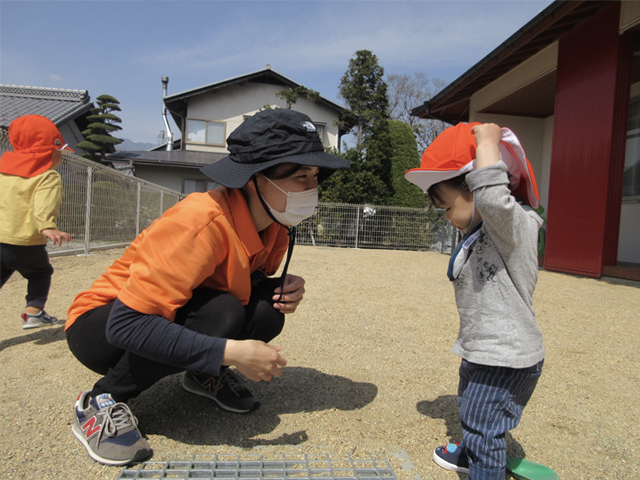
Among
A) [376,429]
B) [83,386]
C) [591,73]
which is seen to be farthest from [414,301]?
[591,73]

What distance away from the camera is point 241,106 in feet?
53.4

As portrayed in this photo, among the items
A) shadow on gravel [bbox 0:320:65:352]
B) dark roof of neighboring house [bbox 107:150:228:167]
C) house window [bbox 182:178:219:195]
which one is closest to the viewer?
shadow on gravel [bbox 0:320:65:352]

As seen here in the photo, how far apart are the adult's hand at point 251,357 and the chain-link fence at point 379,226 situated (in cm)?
1061

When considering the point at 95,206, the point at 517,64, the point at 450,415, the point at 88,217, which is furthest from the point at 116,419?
the point at 517,64

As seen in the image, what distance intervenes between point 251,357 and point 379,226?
10870 millimetres

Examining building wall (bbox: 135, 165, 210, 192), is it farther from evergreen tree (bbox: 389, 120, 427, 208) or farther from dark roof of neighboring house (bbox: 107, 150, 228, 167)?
evergreen tree (bbox: 389, 120, 427, 208)

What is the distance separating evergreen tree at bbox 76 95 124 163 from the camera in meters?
15.8

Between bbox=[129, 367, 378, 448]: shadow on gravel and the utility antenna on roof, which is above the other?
the utility antenna on roof

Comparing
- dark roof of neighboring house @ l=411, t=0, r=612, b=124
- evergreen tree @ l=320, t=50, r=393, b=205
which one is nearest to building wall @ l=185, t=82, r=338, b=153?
evergreen tree @ l=320, t=50, r=393, b=205

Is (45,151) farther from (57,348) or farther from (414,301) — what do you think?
(414,301)

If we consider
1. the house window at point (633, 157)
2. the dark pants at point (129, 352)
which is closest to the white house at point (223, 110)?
the house window at point (633, 157)

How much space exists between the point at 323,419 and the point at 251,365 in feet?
2.04

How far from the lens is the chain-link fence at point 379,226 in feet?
38.8

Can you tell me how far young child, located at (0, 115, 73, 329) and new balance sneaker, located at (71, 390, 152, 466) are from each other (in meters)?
1.51
